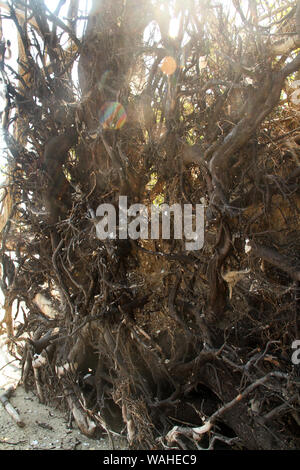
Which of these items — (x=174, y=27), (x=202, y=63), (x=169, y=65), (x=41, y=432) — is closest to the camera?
(x=174, y=27)

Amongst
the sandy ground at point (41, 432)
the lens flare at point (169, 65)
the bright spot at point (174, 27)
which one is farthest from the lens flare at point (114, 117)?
the sandy ground at point (41, 432)

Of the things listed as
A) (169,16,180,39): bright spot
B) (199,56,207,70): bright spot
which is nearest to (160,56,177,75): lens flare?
(169,16,180,39): bright spot

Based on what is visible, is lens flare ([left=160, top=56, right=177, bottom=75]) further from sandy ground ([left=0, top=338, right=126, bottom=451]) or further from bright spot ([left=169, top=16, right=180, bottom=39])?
sandy ground ([left=0, top=338, right=126, bottom=451])

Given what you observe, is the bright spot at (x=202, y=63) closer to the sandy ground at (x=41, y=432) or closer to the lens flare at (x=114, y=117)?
the lens flare at (x=114, y=117)

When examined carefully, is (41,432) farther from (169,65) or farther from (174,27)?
(174,27)

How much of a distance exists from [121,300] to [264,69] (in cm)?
221

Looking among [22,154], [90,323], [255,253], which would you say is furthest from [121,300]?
[22,154]

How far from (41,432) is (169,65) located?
3.15 m

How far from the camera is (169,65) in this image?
317cm

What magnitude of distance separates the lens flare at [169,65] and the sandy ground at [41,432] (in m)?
2.88

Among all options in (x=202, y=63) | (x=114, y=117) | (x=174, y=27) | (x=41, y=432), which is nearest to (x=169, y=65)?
(x=174, y=27)

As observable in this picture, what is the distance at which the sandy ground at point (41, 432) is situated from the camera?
337 centimetres

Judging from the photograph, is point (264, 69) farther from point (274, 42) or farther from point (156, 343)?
point (156, 343)

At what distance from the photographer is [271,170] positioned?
3395 mm
